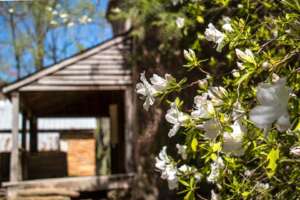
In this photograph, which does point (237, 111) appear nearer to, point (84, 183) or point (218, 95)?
point (218, 95)

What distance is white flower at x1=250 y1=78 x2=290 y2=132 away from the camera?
1502 mm

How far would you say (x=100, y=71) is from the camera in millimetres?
12406

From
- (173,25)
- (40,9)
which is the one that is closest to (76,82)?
(173,25)

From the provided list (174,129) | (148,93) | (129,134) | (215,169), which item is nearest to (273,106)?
(174,129)

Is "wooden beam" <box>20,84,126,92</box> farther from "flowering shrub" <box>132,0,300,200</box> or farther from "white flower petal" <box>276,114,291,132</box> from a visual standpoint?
"white flower petal" <box>276,114,291,132</box>

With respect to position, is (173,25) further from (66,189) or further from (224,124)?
(224,124)

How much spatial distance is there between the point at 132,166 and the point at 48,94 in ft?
10.7

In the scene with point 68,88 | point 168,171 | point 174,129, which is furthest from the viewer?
point 68,88

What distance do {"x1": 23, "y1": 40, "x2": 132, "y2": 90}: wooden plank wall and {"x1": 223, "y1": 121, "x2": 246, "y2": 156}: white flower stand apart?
10.4m

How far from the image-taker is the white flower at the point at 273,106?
59.1 inches

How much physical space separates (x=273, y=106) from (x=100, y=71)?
11013 millimetres

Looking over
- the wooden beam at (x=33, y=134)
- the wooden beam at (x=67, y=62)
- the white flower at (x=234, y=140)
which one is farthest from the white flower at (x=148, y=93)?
the wooden beam at (x=33, y=134)

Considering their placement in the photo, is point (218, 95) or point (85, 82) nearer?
point (218, 95)

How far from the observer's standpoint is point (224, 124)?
1.97 m
